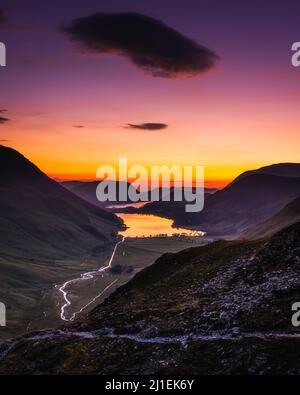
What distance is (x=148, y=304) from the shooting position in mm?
67062

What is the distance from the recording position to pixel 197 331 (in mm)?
49906

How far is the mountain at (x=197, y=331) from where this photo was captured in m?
42.3

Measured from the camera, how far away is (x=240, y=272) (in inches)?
2594

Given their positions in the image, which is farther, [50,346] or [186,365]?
[50,346]

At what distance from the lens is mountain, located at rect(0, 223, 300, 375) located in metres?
42.3

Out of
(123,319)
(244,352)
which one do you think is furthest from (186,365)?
(123,319)

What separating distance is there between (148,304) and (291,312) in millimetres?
24423

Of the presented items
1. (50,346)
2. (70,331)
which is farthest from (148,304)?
(50,346)

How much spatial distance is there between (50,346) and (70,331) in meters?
5.86

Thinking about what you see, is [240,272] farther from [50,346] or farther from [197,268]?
[50,346]

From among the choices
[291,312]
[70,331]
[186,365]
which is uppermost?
[291,312]
